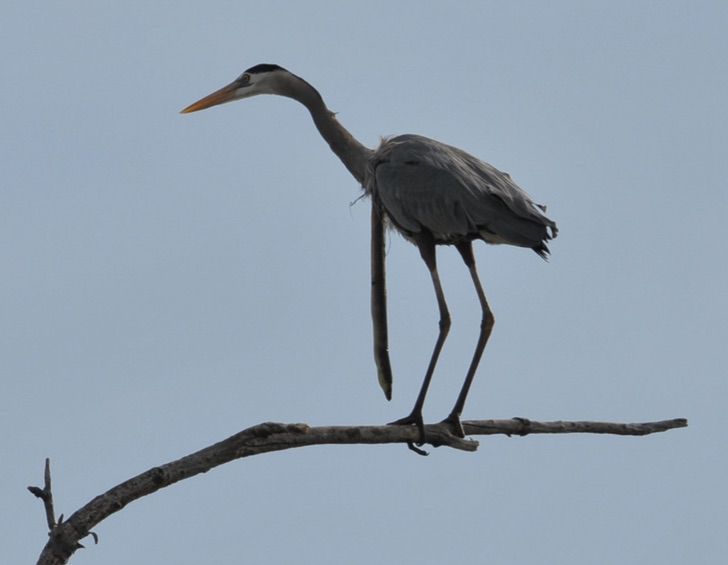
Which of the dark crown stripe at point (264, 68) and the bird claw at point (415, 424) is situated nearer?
the bird claw at point (415, 424)

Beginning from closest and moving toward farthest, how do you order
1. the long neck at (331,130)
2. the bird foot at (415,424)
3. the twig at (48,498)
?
the twig at (48,498) → the bird foot at (415,424) → the long neck at (331,130)

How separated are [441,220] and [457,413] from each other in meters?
1.35

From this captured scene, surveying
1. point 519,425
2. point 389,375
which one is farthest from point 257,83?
point 519,425

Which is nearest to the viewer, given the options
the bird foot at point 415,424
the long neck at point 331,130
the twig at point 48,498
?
the twig at point 48,498

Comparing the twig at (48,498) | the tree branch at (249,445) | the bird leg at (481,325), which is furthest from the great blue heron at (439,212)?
the twig at (48,498)

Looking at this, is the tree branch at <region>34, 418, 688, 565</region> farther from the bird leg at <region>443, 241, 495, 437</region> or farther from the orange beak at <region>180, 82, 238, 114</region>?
the orange beak at <region>180, 82, 238, 114</region>

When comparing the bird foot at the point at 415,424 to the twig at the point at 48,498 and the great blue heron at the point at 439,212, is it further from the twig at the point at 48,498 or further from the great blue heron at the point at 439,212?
the twig at the point at 48,498

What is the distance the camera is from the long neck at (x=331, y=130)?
33.9ft

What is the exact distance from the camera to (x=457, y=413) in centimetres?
845

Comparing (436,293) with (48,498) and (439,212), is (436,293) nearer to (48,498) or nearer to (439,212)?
(439,212)

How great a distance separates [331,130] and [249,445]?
15.9 feet

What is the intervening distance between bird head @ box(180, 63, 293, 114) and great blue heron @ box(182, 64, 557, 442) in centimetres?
100

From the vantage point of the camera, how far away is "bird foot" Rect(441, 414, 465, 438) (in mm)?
8004

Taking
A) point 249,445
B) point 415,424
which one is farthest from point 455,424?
point 249,445
